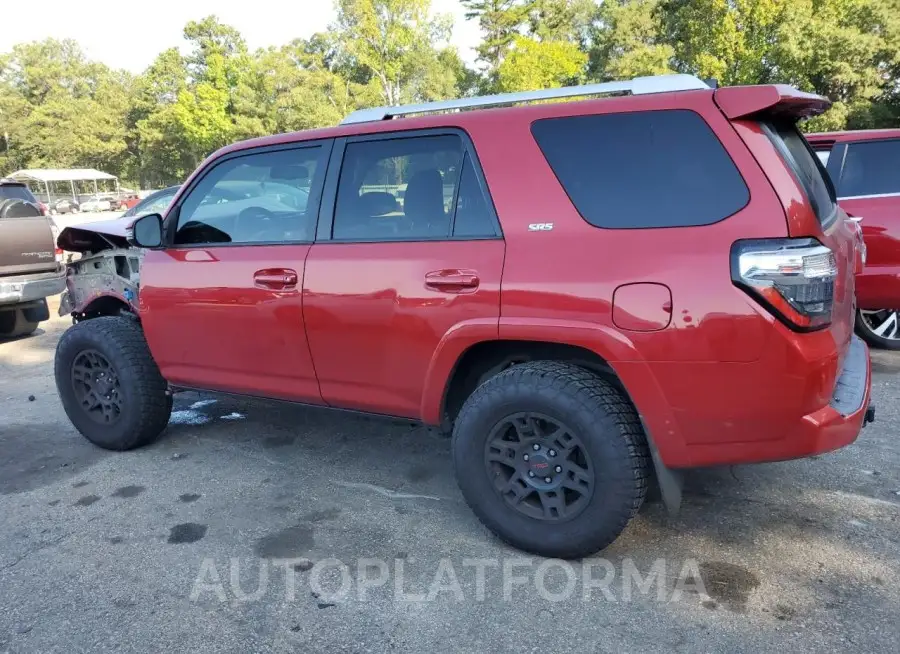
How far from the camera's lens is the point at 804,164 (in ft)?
8.91

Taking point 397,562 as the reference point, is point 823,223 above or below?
above

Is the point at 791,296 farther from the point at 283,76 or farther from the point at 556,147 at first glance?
the point at 283,76

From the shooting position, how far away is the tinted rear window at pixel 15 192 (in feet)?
23.0

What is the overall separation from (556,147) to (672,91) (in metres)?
0.48

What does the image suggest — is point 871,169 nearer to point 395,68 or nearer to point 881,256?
point 881,256

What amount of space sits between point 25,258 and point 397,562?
619cm

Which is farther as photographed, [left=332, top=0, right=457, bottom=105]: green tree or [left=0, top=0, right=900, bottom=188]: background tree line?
[left=332, top=0, right=457, bottom=105]: green tree

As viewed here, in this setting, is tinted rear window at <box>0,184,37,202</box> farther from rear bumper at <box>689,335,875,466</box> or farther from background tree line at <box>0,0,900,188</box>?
background tree line at <box>0,0,900,188</box>

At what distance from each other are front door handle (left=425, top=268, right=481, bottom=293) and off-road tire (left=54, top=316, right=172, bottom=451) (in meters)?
2.13

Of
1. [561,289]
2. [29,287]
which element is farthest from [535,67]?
[561,289]

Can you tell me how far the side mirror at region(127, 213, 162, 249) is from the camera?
376 centimetres

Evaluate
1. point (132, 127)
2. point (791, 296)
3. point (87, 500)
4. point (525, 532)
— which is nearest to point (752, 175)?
point (791, 296)

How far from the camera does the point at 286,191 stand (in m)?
3.57

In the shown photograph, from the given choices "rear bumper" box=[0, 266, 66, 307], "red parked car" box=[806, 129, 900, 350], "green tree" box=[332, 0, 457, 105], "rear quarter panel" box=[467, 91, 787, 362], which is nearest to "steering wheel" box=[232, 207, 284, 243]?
"rear quarter panel" box=[467, 91, 787, 362]
